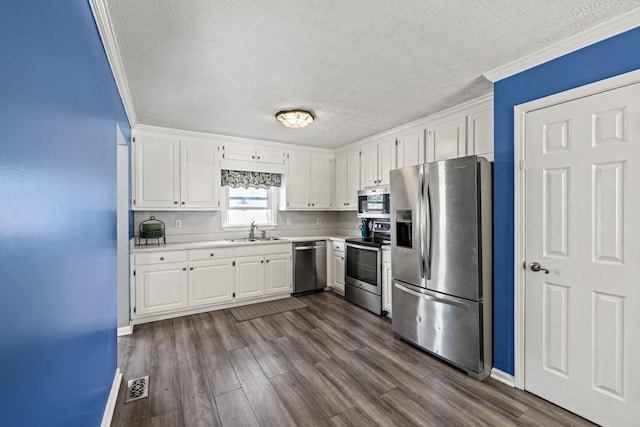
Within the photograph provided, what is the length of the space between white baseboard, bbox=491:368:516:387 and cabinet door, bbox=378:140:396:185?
241 cm

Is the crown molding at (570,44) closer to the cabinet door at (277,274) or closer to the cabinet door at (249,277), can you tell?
the cabinet door at (277,274)

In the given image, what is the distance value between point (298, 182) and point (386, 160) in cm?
155

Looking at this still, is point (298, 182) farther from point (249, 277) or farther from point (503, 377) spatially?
point (503, 377)

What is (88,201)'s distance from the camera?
1.45 m

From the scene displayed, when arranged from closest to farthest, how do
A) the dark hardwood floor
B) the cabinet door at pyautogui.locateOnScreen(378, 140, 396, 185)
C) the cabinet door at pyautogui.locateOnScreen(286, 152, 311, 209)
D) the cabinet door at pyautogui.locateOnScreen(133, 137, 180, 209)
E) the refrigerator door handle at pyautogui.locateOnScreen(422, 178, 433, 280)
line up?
the dark hardwood floor < the refrigerator door handle at pyautogui.locateOnScreen(422, 178, 433, 280) < the cabinet door at pyautogui.locateOnScreen(133, 137, 180, 209) < the cabinet door at pyautogui.locateOnScreen(378, 140, 396, 185) < the cabinet door at pyautogui.locateOnScreen(286, 152, 311, 209)

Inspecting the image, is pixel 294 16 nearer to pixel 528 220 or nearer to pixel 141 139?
pixel 528 220

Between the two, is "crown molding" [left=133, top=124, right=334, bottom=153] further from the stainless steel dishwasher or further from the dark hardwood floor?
the dark hardwood floor

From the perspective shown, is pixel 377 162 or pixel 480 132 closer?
pixel 480 132

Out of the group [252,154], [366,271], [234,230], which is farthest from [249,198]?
[366,271]

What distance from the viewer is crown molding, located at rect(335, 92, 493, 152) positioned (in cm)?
280

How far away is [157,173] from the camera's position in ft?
12.2

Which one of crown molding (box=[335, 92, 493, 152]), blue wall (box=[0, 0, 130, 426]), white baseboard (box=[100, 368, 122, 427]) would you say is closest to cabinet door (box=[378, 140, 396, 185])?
crown molding (box=[335, 92, 493, 152])

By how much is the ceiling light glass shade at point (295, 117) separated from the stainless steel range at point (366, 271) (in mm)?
1777

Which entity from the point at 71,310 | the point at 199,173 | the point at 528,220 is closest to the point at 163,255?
the point at 199,173
